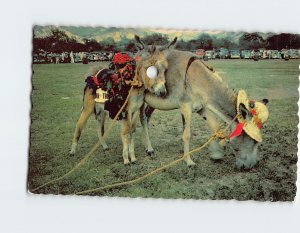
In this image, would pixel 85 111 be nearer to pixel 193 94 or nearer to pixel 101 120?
pixel 101 120

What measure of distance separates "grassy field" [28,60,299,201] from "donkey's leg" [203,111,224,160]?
49 mm

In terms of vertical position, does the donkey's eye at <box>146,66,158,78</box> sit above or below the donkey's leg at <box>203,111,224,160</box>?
above

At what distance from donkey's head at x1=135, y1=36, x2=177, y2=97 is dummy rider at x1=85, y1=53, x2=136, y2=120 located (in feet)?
0.25

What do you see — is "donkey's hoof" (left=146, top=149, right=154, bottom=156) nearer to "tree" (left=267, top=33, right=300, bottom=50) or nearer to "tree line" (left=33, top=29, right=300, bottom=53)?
"tree line" (left=33, top=29, right=300, bottom=53)

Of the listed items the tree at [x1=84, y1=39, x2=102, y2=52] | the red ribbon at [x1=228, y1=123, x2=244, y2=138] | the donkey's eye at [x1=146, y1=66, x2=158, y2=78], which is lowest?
the red ribbon at [x1=228, y1=123, x2=244, y2=138]

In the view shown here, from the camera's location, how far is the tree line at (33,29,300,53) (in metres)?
3.48

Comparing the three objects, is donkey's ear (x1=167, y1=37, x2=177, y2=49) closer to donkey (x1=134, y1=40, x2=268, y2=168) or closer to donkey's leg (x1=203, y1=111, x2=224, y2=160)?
donkey (x1=134, y1=40, x2=268, y2=168)

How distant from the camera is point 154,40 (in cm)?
349

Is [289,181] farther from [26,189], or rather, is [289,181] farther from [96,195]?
[26,189]

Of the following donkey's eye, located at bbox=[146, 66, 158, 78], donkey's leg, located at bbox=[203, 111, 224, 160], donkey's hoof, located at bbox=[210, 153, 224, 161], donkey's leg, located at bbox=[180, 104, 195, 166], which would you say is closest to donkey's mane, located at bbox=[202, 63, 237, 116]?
donkey's leg, located at bbox=[203, 111, 224, 160]

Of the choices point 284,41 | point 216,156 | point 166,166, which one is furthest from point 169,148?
point 284,41

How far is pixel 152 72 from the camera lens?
3473mm

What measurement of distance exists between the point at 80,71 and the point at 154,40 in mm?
643

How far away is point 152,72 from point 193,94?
367mm
